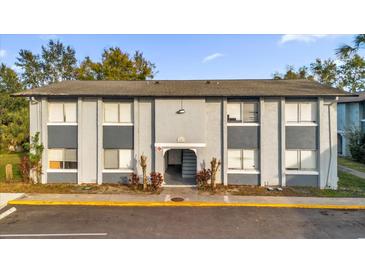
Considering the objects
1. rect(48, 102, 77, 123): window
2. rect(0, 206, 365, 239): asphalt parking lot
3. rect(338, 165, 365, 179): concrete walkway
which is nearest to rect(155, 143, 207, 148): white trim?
rect(0, 206, 365, 239): asphalt parking lot

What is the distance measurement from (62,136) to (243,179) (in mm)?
11004

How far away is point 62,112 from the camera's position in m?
13.9

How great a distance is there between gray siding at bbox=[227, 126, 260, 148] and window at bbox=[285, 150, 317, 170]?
2.04m

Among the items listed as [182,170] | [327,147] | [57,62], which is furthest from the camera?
[57,62]

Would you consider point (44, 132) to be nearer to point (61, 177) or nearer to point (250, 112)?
point (61, 177)

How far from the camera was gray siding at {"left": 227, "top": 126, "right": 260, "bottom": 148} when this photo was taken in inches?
532

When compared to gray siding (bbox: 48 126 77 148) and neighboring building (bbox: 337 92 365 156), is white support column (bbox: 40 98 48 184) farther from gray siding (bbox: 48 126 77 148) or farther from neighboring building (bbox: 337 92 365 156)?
neighboring building (bbox: 337 92 365 156)

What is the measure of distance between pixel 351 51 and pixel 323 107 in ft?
10.6

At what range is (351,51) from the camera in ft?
41.2

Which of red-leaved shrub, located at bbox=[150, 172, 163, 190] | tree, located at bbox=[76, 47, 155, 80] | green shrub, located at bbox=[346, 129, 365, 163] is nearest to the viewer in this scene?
red-leaved shrub, located at bbox=[150, 172, 163, 190]

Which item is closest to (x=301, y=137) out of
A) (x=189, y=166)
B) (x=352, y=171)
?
(x=189, y=166)

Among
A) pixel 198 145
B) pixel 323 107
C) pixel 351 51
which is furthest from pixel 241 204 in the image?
pixel 351 51

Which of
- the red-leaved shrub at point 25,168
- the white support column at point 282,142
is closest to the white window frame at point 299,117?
the white support column at point 282,142

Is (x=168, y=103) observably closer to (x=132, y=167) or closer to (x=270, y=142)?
(x=132, y=167)
